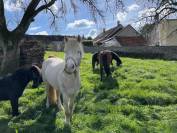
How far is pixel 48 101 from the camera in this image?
13.5 metres

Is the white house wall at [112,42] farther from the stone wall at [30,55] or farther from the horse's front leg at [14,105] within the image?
the horse's front leg at [14,105]

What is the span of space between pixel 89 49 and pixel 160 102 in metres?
29.4

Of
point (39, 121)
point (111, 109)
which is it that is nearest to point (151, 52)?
point (111, 109)

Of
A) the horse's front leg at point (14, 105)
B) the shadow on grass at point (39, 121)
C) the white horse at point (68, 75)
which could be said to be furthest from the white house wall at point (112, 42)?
the horse's front leg at point (14, 105)

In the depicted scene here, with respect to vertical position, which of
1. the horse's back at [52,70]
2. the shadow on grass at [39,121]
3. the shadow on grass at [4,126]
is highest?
the horse's back at [52,70]

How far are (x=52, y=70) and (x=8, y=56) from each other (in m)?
7.48

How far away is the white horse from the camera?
35.3 feet

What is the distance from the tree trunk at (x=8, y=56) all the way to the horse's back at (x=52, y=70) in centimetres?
599

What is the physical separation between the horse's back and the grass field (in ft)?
3.01

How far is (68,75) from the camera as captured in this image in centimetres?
1131

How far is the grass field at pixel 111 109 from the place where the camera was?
11117mm

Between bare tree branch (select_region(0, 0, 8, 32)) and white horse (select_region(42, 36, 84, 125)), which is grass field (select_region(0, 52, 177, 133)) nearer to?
white horse (select_region(42, 36, 84, 125))

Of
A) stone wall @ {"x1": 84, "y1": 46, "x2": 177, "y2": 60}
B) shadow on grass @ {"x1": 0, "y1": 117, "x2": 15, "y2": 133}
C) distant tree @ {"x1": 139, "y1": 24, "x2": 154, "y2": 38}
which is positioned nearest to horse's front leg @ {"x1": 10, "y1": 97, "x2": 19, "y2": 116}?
shadow on grass @ {"x1": 0, "y1": 117, "x2": 15, "y2": 133}

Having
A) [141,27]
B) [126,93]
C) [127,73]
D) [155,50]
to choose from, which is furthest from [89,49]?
[126,93]
